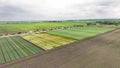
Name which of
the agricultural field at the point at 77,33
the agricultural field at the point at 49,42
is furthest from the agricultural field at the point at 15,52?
the agricultural field at the point at 77,33

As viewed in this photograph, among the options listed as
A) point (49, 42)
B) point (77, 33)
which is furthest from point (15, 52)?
point (77, 33)

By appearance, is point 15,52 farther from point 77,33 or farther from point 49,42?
point 77,33

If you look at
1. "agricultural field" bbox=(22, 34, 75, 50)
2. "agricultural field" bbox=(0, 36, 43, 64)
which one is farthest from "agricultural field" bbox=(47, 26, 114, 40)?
"agricultural field" bbox=(0, 36, 43, 64)

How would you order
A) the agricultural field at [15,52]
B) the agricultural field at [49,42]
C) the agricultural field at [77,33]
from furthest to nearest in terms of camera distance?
the agricultural field at [77,33], the agricultural field at [49,42], the agricultural field at [15,52]

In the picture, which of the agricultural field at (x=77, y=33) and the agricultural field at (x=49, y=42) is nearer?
the agricultural field at (x=49, y=42)

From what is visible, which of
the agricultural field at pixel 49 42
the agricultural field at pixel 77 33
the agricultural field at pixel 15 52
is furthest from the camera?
the agricultural field at pixel 77 33

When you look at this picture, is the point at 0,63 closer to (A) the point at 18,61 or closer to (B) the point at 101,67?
(A) the point at 18,61

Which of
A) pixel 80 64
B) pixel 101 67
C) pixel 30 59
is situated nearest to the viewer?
pixel 101 67

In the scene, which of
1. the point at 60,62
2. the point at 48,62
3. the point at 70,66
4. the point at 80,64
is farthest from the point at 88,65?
the point at 48,62

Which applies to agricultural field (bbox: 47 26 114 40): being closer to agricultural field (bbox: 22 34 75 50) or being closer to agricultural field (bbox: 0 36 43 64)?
agricultural field (bbox: 22 34 75 50)

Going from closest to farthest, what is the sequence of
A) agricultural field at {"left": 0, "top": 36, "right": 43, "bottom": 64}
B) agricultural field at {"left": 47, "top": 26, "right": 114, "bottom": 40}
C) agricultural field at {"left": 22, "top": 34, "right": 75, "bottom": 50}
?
agricultural field at {"left": 0, "top": 36, "right": 43, "bottom": 64}
agricultural field at {"left": 22, "top": 34, "right": 75, "bottom": 50}
agricultural field at {"left": 47, "top": 26, "right": 114, "bottom": 40}

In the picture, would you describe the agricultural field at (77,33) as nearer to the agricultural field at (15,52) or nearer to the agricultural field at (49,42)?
the agricultural field at (49,42)
